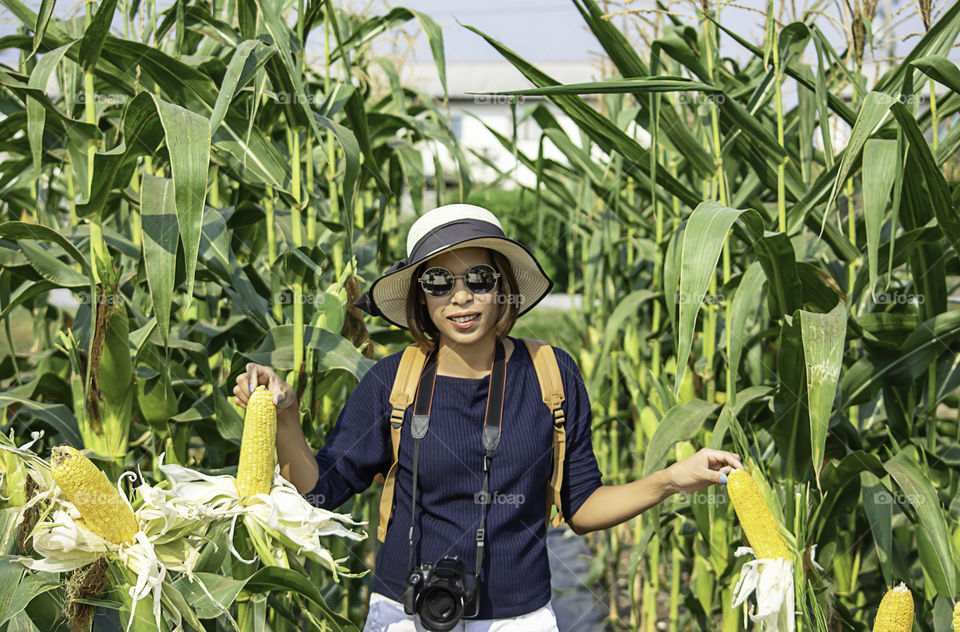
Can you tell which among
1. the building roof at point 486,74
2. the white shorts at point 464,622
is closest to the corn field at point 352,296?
the white shorts at point 464,622

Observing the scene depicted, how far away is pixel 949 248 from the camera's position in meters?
1.82

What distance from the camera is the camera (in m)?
1.43

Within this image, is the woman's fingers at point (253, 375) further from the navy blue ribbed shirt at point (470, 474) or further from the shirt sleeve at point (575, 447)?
the shirt sleeve at point (575, 447)

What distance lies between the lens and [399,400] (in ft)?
5.24

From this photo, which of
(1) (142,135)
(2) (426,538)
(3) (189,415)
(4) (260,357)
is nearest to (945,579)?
(2) (426,538)

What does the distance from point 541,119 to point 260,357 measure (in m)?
1.28

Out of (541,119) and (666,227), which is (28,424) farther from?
(666,227)

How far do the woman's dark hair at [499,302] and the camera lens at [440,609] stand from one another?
18.3 inches

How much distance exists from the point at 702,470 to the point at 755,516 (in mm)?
130

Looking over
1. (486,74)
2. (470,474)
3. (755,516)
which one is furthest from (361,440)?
(486,74)

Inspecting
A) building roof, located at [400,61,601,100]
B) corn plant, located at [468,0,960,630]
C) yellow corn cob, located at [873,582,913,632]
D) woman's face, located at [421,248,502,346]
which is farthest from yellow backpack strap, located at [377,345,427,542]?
building roof, located at [400,61,601,100]

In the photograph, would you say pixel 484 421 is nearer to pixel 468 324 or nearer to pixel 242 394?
pixel 468 324

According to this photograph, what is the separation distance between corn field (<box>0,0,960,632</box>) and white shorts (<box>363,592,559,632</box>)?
0.11m

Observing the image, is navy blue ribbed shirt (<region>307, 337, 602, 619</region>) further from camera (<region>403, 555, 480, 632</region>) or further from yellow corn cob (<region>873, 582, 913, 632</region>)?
yellow corn cob (<region>873, 582, 913, 632</region>)
